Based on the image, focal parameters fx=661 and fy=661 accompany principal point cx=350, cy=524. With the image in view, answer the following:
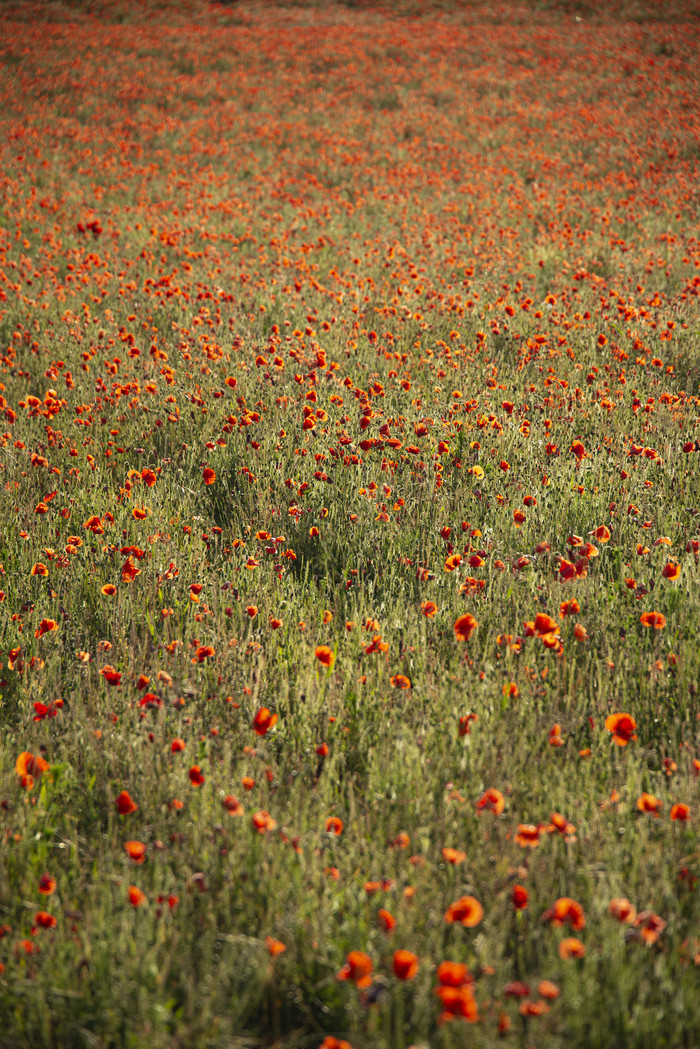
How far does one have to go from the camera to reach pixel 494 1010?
4.56ft

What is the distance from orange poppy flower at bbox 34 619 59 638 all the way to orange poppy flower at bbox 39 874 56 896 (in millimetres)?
996

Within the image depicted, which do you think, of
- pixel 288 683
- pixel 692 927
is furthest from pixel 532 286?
pixel 692 927

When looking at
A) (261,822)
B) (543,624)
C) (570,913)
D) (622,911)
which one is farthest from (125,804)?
(543,624)

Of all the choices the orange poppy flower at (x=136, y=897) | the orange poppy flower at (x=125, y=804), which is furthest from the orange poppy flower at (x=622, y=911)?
the orange poppy flower at (x=125, y=804)

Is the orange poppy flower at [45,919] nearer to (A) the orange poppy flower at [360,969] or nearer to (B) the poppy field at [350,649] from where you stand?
(B) the poppy field at [350,649]

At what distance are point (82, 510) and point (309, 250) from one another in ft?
17.7

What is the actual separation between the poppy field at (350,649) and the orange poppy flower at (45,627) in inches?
1.2

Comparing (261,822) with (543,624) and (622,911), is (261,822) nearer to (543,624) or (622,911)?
(622,911)

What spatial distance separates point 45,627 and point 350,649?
3.88 ft

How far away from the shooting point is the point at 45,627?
8.38 ft

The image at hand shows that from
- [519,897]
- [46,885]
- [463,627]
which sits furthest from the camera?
[463,627]

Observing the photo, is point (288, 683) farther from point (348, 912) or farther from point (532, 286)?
point (532, 286)

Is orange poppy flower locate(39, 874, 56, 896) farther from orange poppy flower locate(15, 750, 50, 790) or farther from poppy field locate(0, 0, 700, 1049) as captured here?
orange poppy flower locate(15, 750, 50, 790)

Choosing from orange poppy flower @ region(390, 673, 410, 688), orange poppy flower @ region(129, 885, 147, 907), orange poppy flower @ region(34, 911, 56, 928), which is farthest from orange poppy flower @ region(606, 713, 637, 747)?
orange poppy flower @ region(34, 911, 56, 928)
